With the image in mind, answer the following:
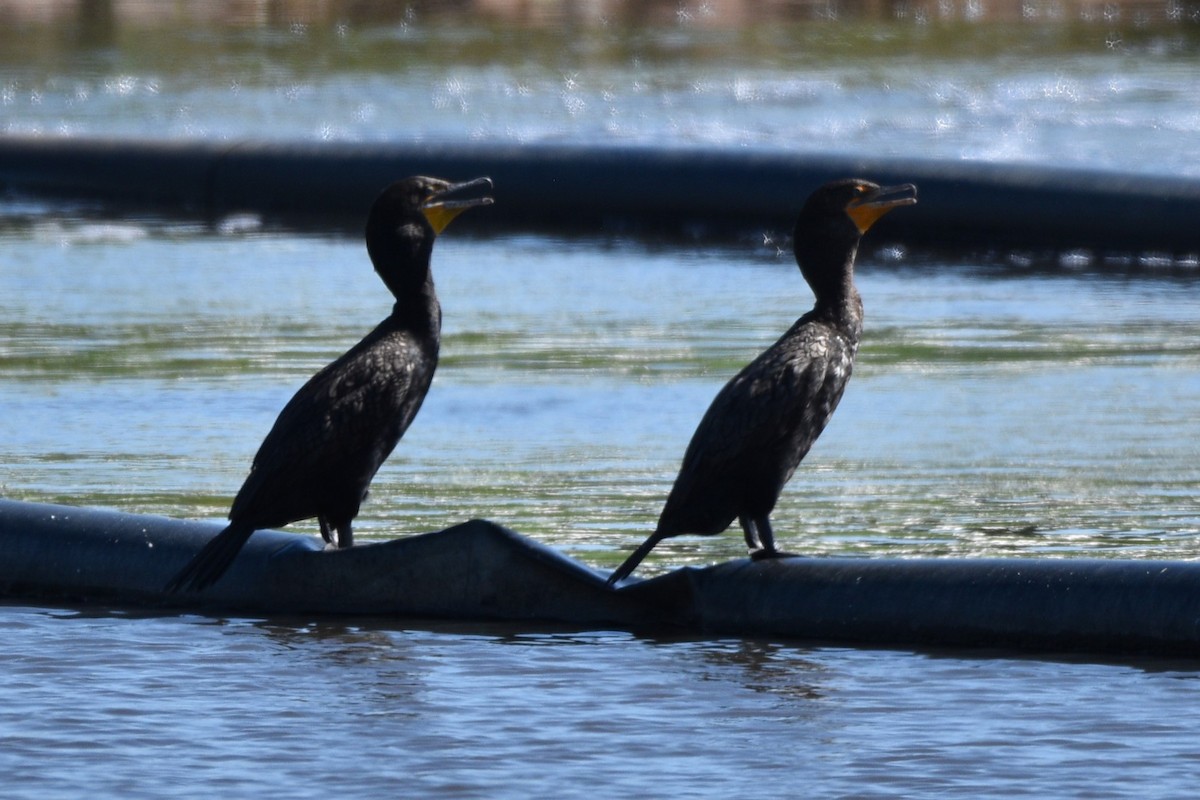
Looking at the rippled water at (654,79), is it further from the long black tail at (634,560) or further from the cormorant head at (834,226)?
the long black tail at (634,560)

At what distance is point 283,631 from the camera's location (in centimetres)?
549

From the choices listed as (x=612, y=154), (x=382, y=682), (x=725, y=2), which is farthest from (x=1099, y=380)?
(x=725, y=2)

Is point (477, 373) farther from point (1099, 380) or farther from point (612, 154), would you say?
point (612, 154)

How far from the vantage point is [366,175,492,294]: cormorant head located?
5.84 metres

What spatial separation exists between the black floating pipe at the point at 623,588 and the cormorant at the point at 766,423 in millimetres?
120

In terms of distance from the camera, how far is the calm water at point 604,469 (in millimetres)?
4426

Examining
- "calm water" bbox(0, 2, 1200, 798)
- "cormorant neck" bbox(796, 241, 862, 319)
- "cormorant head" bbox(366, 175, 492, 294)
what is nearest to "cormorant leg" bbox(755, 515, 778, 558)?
"calm water" bbox(0, 2, 1200, 798)

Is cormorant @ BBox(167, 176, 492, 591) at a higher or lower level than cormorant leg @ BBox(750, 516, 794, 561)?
higher

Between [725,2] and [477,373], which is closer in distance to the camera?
[477,373]

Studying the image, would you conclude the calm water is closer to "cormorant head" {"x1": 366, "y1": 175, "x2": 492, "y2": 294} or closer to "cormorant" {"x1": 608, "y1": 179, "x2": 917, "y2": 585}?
"cormorant" {"x1": 608, "y1": 179, "x2": 917, "y2": 585}

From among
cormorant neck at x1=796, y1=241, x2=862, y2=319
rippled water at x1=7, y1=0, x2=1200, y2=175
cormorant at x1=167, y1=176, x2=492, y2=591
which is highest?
rippled water at x1=7, y1=0, x2=1200, y2=175

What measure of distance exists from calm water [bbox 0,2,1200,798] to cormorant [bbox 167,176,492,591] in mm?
259

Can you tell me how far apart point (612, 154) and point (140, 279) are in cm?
325

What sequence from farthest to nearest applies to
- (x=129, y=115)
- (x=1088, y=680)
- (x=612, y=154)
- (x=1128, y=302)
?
(x=129, y=115) → (x=612, y=154) → (x=1128, y=302) → (x=1088, y=680)
